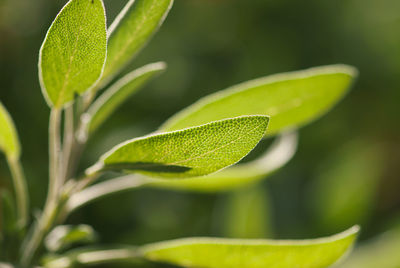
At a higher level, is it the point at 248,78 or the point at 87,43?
the point at 248,78

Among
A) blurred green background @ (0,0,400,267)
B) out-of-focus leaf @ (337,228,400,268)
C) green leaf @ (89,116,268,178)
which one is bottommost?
green leaf @ (89,116,268,178)

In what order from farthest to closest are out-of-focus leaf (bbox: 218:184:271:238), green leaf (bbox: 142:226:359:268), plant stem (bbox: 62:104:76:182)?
out-of-focus leaf (bbox: 218:184:271:238), plant stem (bbox: 62:104:76:182), green leaf (bbox: 142:226:359:268)

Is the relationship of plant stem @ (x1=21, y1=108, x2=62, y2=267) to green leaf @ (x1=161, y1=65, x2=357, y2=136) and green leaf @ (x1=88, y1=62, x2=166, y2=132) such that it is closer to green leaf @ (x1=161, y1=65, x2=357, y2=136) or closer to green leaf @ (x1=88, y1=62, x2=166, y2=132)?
green leaf @ (x1=88, y1=62, x2=166, y2=132)

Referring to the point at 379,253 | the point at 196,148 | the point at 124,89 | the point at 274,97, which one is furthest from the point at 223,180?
the point at 379,253

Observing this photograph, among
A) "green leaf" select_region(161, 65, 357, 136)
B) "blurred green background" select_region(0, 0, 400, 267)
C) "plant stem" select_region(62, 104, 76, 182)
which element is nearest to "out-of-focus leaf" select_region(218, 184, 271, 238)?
"blurred green background" select_region(0, 0, 400, 267)

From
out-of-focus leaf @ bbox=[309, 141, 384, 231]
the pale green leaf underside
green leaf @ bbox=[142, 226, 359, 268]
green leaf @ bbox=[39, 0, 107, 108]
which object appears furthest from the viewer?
out-of-focus leaf @ bbox=[309, 141, 384, 231]

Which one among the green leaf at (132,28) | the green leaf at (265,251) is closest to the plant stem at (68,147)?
the green leaf at (132,28)

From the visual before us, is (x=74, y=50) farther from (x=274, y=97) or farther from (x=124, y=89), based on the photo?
(x=274, y=97)
